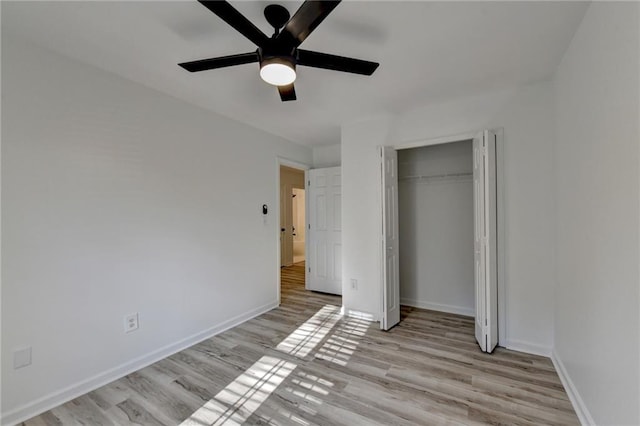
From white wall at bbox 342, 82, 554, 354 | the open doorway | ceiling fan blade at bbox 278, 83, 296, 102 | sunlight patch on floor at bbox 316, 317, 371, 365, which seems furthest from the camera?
the open doorway

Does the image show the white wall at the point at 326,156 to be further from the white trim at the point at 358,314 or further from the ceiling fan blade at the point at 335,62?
the ceiling fan blade at the point at 335,62

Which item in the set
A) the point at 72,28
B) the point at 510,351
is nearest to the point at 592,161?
the point at 510,351

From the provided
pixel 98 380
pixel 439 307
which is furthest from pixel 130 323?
pixel 439 307

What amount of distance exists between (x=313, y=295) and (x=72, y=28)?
4038mm

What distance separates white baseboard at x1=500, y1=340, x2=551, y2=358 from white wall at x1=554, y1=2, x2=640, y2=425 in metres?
0.38

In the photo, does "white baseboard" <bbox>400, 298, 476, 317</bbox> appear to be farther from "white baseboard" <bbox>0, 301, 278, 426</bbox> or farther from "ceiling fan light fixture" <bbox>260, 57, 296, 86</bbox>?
"ceiling fan light fixture" <bbox>260, 57, 296, 86</bbox>

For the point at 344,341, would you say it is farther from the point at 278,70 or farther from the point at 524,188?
the point at 278,70

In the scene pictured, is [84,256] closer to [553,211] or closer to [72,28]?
[72,28]

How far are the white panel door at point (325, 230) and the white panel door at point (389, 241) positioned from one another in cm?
125

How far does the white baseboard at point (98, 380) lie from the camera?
5.86ft

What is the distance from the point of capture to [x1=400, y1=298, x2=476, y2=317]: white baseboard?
11.5 feet

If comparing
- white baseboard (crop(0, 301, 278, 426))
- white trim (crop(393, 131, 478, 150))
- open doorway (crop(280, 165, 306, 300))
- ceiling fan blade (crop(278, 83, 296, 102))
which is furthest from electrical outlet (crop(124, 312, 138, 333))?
open doorway (crop(280, 165, 306, 300))

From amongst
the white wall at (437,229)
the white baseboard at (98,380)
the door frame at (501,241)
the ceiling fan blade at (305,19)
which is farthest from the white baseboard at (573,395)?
the white baseboard at (98,380)

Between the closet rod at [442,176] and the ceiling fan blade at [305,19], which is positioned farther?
the closet rod at [442,176]
